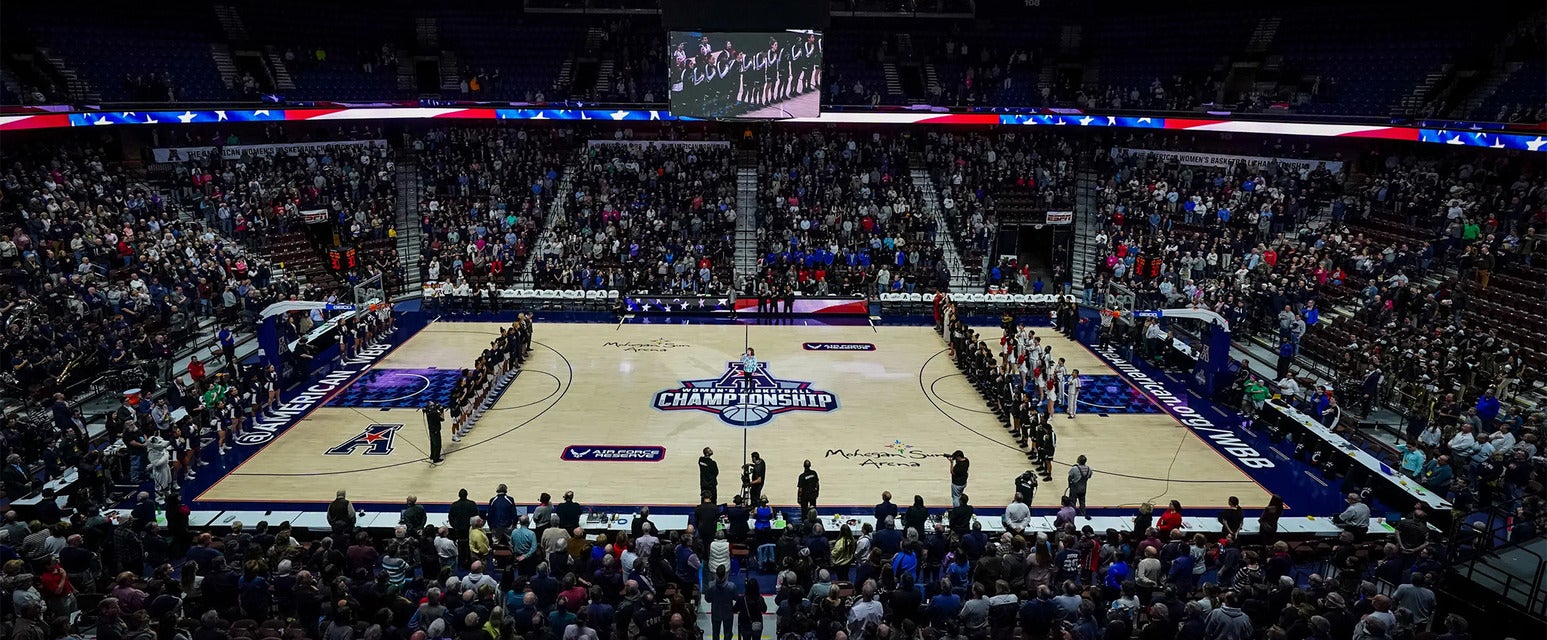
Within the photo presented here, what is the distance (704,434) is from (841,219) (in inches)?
662

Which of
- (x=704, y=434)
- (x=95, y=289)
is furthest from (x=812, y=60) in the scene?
(x=95, y=289)

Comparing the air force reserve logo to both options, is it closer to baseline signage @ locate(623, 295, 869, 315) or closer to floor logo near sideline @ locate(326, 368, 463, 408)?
floor logo near sideline @ locate(326, 368, 463, 408)

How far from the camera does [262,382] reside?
21734mm

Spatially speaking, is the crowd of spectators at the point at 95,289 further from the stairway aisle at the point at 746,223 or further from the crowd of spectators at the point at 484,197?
the stairway aisle at the point at 746,223

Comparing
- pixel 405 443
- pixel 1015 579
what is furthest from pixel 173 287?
pixel 1015 579

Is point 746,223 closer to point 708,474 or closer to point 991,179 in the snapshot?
point 991,179

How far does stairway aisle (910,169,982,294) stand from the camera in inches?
1364

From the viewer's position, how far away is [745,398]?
75.3 ft

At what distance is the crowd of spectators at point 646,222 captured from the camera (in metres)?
33.2

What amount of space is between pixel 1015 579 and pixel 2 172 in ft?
96.8

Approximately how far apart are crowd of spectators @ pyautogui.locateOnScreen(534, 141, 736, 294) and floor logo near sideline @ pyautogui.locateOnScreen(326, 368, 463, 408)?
8680mm

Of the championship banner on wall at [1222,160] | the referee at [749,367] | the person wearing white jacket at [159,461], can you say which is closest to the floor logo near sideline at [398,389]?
the person wearing white jacket at [159,461]

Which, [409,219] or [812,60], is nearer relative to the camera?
[812,60]

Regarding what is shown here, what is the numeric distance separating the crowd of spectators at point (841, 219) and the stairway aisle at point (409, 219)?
12.4 metres
